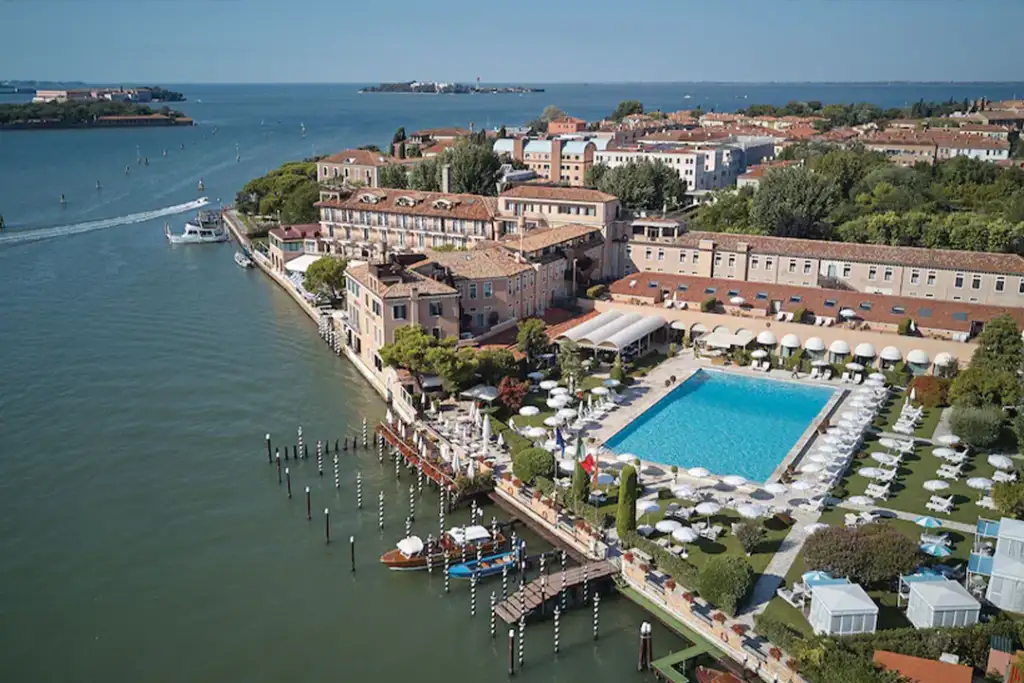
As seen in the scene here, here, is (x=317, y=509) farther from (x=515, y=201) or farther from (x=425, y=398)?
(x=515, y=201)

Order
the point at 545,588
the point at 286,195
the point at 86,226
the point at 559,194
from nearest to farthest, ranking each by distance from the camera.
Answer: the point at 545,588 < the point at 559,194 < the point at 86,226 < the point at 286,195

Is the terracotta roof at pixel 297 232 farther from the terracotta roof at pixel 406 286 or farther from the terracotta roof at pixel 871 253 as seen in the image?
the terracotta roof at pixel 871 253

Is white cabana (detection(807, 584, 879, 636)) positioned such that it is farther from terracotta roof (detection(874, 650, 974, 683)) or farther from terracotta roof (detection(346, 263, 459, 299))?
terracotta roof (detection(346, 263, 459, 299))

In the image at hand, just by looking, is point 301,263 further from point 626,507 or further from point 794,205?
point 626,507

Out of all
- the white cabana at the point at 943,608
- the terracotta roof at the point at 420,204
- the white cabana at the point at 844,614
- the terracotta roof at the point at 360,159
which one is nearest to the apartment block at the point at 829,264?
the terracotta roof at the point at 420,204

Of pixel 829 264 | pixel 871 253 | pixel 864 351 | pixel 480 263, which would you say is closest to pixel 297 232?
pixel 480 263

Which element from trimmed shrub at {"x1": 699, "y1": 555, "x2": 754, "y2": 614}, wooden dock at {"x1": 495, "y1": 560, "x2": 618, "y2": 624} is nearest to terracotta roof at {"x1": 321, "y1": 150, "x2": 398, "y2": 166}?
wooden dock at {"x1": 495, "y1": 560, "x2": 618, "y2": 624}

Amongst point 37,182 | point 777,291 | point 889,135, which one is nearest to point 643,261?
point 777,291
